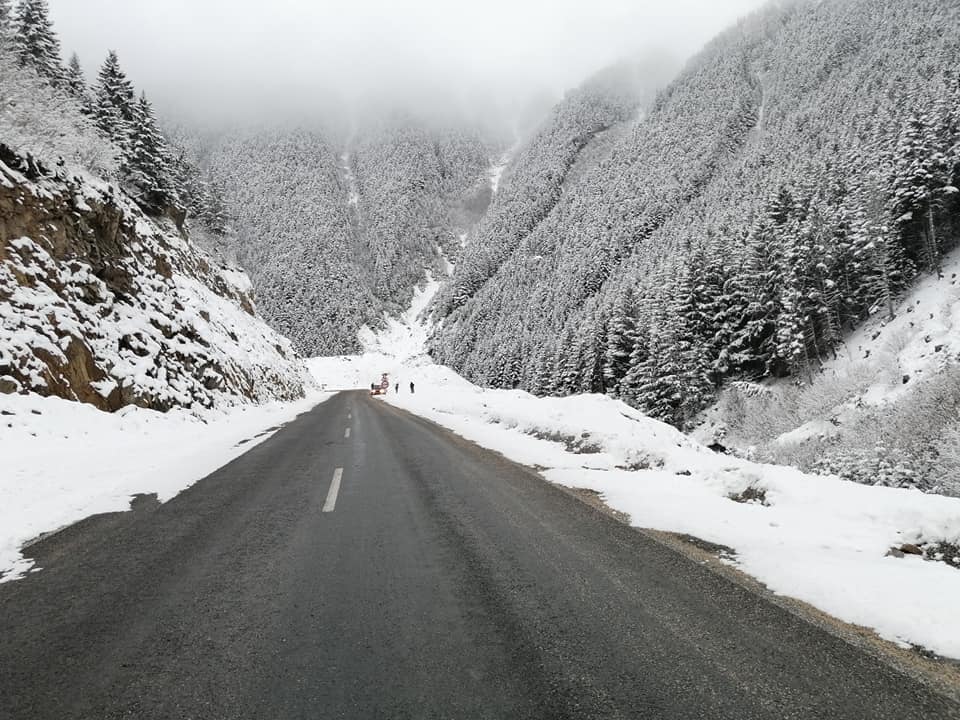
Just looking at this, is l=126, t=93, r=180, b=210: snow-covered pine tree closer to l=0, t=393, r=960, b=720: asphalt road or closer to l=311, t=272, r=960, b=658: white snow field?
l=311, t=272, r=960, b=658: white snow field

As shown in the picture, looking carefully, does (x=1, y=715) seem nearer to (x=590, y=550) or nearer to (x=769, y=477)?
(x=590, y=550)

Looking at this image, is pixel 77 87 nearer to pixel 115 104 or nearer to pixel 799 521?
pixel 115 104

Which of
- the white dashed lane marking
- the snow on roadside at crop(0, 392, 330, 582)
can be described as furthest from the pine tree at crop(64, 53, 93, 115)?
the white dashed lane marking

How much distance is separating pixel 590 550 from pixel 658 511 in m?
1.59

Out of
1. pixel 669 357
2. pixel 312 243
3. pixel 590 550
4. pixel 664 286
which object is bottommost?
pixel 590 550

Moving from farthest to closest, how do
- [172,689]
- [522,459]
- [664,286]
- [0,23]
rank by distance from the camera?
[664,286] → [0,23] → [522,459] → [172,689]

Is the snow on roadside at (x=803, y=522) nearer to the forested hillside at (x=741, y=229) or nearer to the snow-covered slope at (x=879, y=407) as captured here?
the snow-covered slope at (x=879, y=407)

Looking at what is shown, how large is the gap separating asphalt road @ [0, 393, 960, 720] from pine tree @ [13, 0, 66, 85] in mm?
42576

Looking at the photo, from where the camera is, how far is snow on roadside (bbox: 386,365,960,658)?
3141 millimetres

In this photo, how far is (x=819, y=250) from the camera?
1382 inches

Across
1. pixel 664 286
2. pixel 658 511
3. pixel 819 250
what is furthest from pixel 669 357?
pixel 658 511

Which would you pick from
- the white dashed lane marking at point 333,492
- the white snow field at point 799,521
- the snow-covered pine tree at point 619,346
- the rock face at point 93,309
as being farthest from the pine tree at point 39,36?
the snow-covered pine tree at point 619,346

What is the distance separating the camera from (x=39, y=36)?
33.8 m

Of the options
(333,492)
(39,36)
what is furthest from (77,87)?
(333,492)
